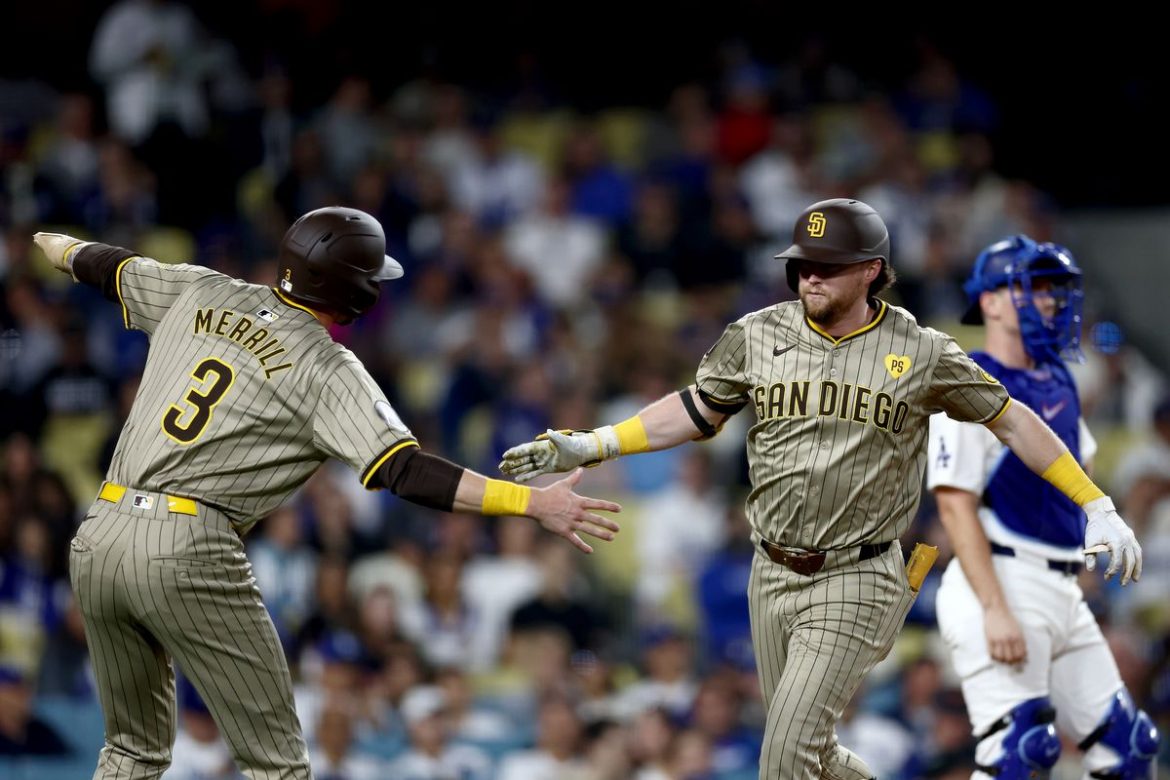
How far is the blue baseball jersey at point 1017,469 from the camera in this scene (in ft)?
19.0

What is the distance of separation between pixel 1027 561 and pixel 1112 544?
0.80m

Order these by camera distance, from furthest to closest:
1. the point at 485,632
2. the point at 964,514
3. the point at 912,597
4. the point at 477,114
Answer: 1. the point at 477,114
2. the point at 485,632
3. the point at 964,514
4. the point at 912,597

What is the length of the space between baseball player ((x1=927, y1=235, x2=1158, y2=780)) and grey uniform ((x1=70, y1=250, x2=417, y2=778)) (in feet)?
7.30

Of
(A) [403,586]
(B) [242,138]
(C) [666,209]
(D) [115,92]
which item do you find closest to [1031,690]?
(A) [403,586]

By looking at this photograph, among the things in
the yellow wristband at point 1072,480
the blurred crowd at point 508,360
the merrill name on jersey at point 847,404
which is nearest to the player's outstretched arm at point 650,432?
the merrill name on jersey at point 847,404

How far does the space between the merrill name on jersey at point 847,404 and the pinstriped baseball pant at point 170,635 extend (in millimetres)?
1800

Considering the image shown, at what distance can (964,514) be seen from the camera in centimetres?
573

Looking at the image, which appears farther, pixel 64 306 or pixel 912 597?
pixel 64 306

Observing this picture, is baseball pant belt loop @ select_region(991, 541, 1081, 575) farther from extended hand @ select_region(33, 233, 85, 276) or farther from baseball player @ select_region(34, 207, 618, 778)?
extended hand @ select_region(33, 233, 85, 276)

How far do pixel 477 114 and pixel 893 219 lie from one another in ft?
10.7

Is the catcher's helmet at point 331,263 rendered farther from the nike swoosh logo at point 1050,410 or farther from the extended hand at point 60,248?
the nike swoosh logo at point 1050,410

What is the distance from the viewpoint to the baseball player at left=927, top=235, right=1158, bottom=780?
18.8 ft

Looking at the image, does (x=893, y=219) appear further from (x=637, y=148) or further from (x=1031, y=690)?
(x=1031, y=690)

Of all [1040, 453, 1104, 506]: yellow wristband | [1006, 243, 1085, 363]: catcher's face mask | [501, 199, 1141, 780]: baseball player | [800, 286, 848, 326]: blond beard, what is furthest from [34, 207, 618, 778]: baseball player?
[1006, 243, 1085, 363]: catcher's face mask
